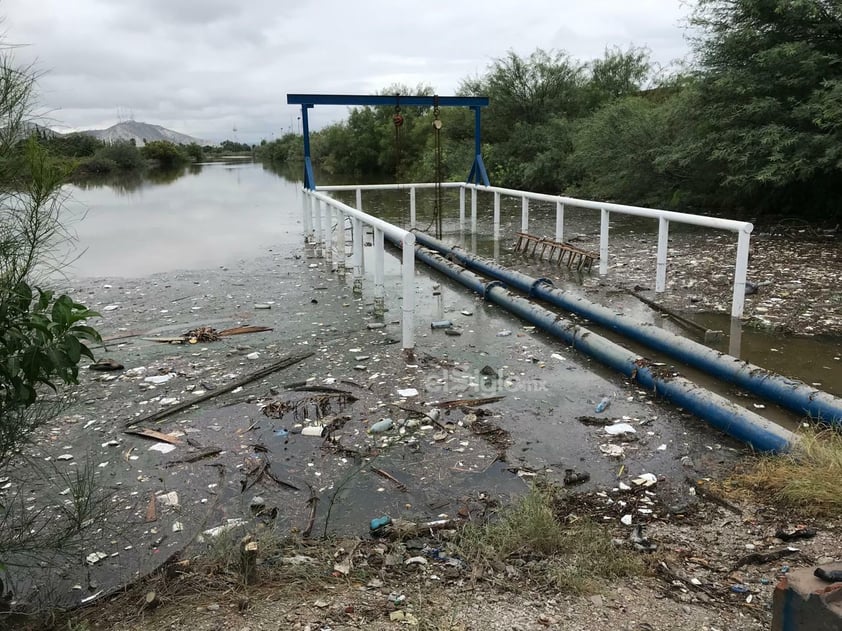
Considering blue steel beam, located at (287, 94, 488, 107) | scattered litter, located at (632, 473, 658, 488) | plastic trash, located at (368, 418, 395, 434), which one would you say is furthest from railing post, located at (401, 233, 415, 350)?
blue steel beam, located at (287, 94, 488, 107)

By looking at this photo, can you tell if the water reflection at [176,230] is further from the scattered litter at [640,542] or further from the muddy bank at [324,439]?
the scattered litter at [640,542]

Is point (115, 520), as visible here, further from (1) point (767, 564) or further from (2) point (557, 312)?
(2) point (557, 312)

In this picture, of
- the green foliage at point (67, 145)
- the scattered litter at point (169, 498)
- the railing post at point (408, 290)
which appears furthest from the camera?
the railing post at point (408, 290)

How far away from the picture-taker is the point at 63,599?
276 cm

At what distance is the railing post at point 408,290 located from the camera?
5469 mm

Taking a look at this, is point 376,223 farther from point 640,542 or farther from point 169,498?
point 640,542

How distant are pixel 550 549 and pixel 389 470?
1.19 metres

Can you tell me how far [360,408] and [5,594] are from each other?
229 cm

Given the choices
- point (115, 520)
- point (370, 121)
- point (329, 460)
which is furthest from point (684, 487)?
point (370, 121)

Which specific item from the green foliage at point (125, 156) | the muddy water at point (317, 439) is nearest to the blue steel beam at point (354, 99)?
the muddy water at point (317, 439)

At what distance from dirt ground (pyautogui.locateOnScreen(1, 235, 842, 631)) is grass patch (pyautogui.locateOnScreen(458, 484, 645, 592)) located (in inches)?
2.8

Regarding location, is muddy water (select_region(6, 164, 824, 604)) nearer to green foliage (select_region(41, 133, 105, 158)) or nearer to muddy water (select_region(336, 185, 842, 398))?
green foliage (select_region(41, 133, 105, 158))

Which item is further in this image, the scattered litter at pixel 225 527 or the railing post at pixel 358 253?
the railing post at pixel 358 253

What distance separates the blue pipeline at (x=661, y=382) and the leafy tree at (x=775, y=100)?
19.9 ft
